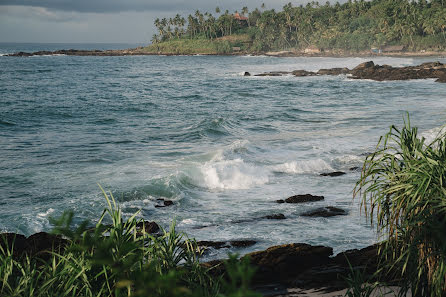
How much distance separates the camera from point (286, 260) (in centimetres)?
754

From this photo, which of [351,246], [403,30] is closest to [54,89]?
[351,246]

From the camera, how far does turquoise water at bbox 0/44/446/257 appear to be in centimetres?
1164

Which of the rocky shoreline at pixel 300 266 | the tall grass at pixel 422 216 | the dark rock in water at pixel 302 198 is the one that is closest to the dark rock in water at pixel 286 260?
the rocky shoreline at pixel 300 266

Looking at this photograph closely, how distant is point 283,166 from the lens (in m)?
16.5

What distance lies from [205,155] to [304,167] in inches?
168

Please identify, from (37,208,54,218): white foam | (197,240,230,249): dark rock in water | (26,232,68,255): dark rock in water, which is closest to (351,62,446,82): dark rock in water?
(37,208,54,218): white foam

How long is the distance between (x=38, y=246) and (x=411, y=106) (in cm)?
2761

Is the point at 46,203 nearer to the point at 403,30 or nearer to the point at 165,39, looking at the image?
the point at 403,30

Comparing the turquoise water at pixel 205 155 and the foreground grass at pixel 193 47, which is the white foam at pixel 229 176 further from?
the foreground grass at pixel 193 47

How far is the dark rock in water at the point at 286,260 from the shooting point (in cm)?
731

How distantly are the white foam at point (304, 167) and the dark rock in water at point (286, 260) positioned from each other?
27.2 ft

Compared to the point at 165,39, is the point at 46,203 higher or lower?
lower

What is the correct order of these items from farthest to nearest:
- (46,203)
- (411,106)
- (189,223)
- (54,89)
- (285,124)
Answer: (54,89) < (411,106) < (285,124) < (46,203) < (189,223)

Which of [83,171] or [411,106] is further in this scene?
[411,106]
